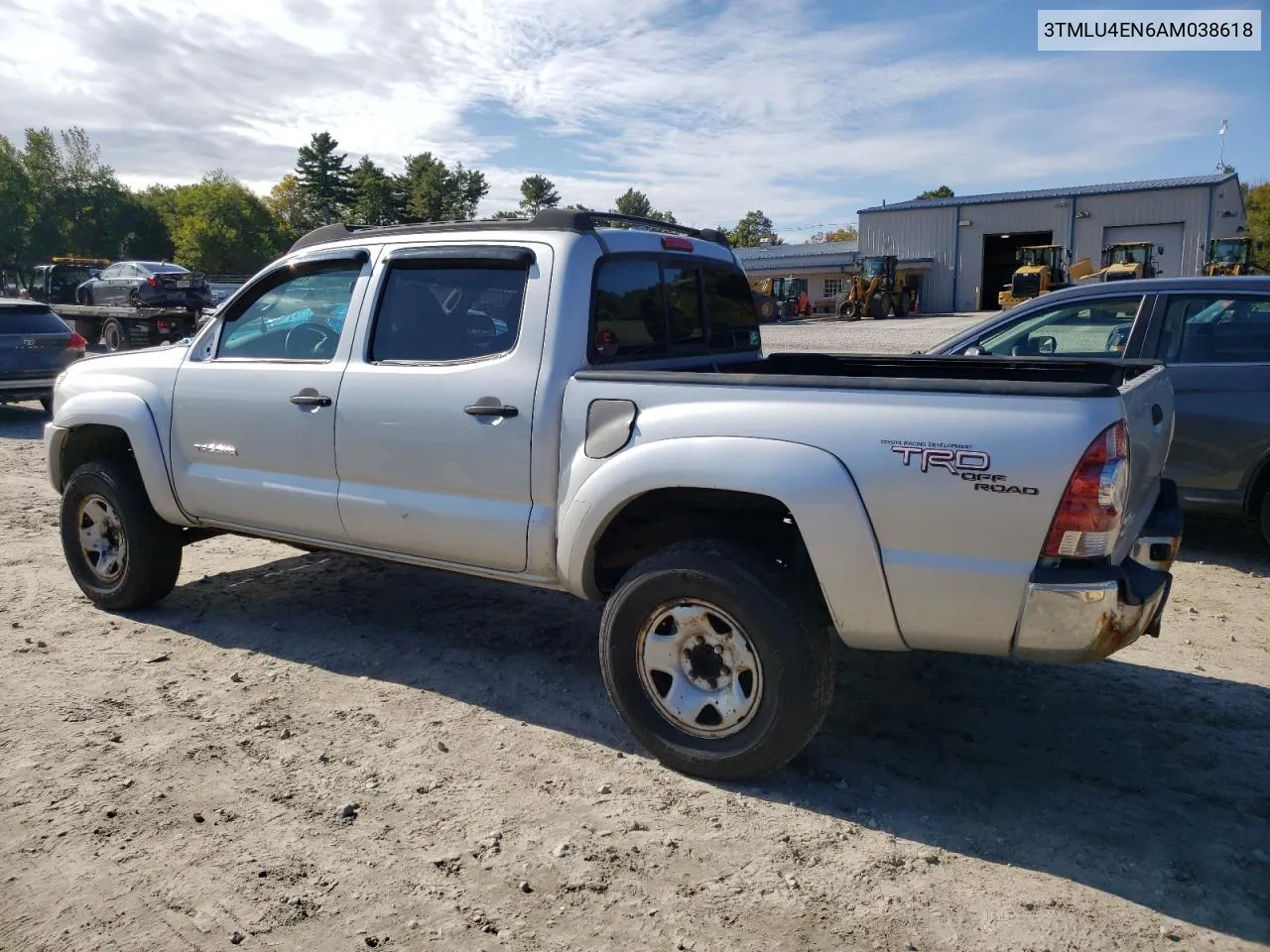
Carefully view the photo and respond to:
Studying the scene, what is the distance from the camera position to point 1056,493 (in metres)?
2.88

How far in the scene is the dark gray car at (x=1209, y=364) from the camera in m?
6.03

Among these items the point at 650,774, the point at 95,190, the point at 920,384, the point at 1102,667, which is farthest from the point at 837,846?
the point at 95,190

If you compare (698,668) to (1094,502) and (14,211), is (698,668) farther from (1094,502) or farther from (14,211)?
(14,211)

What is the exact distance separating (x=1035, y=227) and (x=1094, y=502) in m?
50.9

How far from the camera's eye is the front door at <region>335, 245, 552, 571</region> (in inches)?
156

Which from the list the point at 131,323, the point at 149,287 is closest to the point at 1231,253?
the point at 149,287

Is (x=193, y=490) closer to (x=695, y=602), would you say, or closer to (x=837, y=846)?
(x=695, y=602)

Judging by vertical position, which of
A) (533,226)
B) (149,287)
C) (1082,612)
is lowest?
(1082,612)

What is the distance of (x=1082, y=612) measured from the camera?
2941 millimetres

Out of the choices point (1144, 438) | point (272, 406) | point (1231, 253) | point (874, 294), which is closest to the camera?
point (1144, 438)

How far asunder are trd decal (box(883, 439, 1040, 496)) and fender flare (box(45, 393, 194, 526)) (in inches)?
149

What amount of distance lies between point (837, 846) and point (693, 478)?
50.2 inches

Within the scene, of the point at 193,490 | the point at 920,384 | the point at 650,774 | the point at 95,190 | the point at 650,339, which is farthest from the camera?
the point at 95,190

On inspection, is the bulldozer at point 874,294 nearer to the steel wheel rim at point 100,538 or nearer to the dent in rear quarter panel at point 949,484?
the steel wheel rim at point 100,538
